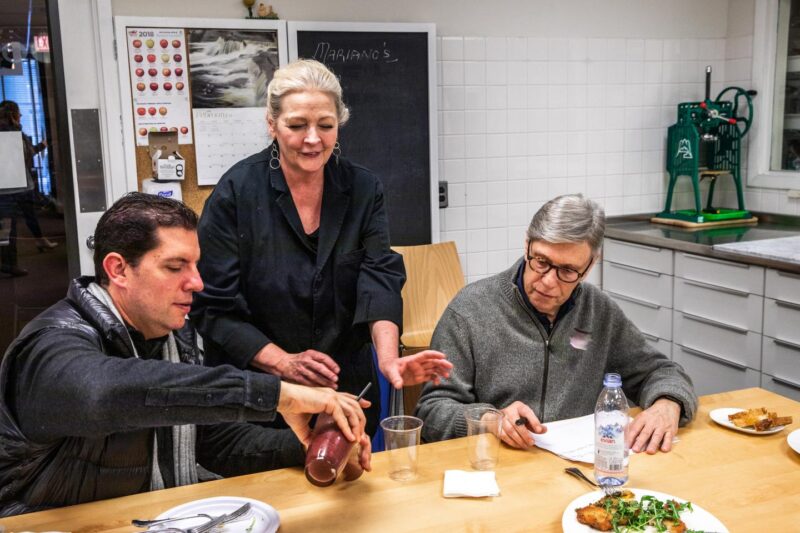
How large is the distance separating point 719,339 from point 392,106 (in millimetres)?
1955

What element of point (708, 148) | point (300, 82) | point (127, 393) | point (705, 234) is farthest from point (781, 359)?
point (127, 393)

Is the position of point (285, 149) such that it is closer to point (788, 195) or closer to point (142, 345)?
point (142, 345)

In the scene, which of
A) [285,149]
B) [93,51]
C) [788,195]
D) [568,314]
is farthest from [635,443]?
[788,195]

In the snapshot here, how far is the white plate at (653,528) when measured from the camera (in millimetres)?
1326

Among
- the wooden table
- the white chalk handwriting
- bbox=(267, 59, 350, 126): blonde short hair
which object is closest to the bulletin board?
the white chalk handwriting

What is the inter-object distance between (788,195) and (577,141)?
3.93ft

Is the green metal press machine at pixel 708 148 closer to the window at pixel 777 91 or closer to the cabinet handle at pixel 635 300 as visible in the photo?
the window at pixel 777 91

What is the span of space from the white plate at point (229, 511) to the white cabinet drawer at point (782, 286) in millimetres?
2633

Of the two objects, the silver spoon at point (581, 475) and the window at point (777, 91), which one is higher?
the window at point (777, 91)

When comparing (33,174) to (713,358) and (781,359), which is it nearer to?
(713,358)

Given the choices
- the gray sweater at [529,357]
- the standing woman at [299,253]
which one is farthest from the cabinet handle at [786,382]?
the standing woman at [299,253]

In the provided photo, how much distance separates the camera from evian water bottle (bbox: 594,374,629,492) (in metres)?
1.51

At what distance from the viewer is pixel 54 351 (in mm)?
1318

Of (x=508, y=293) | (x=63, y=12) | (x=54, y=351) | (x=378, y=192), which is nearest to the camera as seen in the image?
(x=54, y=351)
